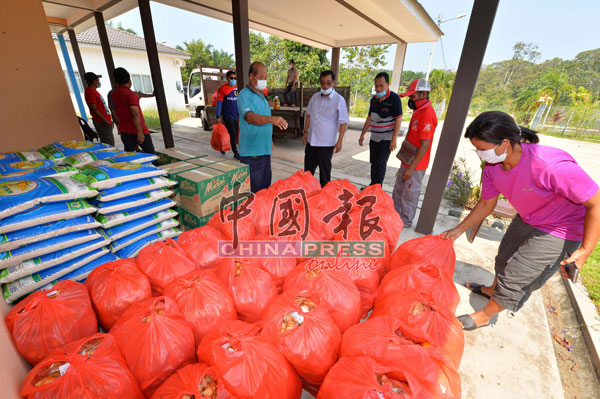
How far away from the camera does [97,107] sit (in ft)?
14.5

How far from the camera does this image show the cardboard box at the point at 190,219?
2.46 meters

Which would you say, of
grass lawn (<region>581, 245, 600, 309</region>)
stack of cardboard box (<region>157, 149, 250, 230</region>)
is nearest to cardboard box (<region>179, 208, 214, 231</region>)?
stack of cardboard box (<region>157, 149, 250, 230</region>)

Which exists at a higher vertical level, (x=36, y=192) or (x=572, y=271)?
(x=36, y=192)

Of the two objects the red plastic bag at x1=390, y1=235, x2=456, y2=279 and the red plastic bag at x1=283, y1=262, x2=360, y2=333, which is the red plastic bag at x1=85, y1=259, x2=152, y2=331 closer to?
the red plastic bag at x1=283, y1=262, x2=360, y2=333

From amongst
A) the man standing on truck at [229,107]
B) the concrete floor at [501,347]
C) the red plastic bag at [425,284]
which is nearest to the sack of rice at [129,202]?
the red plastic bag at [425,284]

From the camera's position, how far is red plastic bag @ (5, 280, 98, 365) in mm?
1188

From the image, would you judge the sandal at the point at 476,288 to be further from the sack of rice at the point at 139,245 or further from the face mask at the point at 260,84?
the face mask at the point at 260,84

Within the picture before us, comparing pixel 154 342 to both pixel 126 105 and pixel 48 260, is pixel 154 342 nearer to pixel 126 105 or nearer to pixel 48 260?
pixel 48 260

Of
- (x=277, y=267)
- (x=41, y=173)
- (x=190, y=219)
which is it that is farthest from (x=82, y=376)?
(x=190, y=219)

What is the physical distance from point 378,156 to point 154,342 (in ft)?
11.5

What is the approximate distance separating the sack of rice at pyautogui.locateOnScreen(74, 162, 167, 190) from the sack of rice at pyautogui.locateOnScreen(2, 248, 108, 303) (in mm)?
520

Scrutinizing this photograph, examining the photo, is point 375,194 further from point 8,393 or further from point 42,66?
point 42,66

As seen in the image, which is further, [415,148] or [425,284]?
[415,148]

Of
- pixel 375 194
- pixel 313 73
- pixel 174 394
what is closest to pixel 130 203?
pixel 174 394
